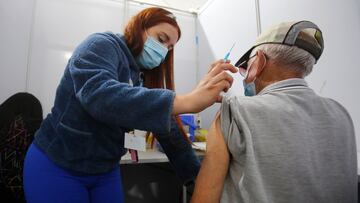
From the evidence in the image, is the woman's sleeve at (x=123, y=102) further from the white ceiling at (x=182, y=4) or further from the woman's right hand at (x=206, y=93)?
the white ceiling at (x=182, y=4)

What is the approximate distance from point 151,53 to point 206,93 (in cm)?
44

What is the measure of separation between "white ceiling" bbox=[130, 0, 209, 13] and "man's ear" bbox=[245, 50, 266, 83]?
2.13 meters

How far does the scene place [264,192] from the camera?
2.05ft

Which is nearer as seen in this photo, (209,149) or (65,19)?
(209,149)

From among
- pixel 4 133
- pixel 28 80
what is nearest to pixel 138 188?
pixel 4 133

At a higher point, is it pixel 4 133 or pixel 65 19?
pixel 65 19

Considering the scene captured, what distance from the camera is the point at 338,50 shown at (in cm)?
130

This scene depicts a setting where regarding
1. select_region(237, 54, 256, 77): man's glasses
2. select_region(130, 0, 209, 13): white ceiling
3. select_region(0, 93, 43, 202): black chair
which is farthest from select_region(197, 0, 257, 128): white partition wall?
select_region(0, 93, 43, 202): black chair

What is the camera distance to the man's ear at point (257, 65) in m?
0.82

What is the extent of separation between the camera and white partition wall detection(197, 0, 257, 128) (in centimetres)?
201

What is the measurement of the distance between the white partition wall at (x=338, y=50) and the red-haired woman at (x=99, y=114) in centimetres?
88

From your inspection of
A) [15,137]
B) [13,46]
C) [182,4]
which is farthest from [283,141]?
[182,4]

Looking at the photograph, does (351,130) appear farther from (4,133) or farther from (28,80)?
(28,80)

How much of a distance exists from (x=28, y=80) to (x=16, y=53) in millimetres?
258
